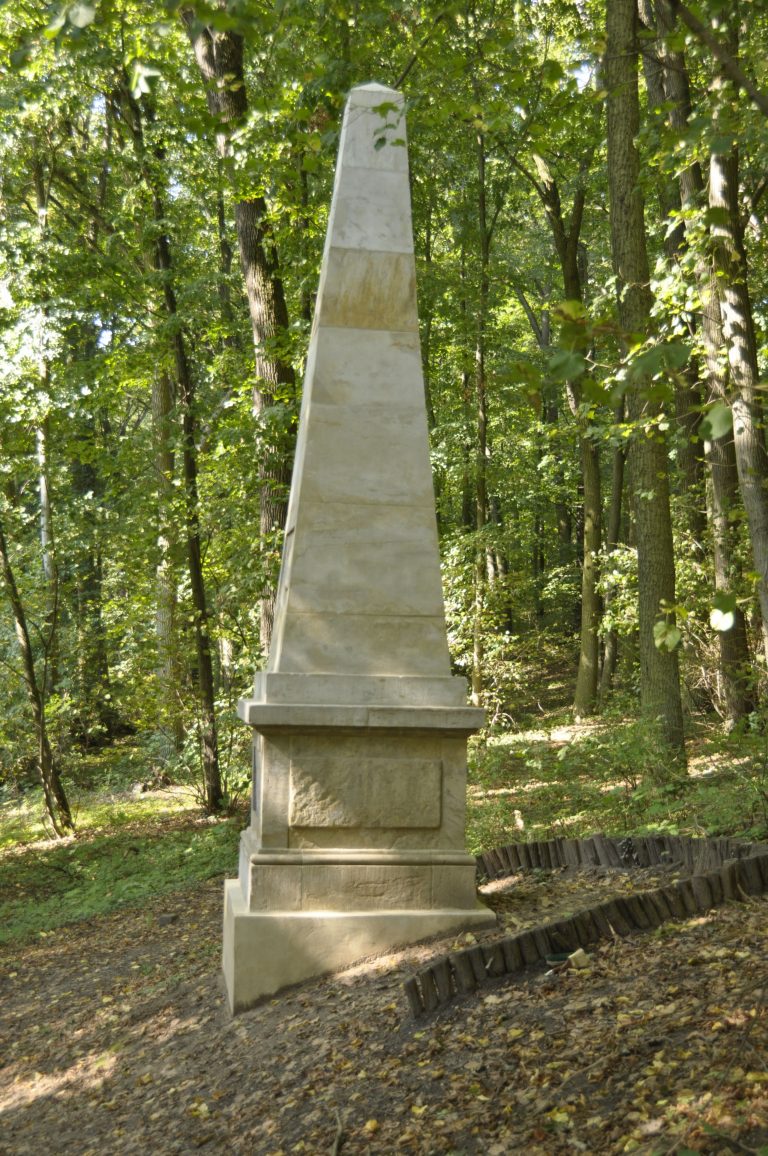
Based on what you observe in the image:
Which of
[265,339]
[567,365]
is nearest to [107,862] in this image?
[265,339]

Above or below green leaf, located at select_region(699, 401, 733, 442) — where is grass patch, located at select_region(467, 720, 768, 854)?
below

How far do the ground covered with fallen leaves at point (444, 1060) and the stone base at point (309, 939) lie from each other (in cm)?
10

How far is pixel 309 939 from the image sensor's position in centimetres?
586

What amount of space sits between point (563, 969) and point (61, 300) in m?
11.4

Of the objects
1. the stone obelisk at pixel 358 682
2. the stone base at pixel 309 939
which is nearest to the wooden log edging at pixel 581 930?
the stone base at pixel 309 939

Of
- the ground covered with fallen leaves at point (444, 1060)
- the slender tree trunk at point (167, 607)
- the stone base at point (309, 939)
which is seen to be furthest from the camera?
the slender tree trunk at point (167, 607)

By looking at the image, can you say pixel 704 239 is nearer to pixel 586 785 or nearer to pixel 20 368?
pixel 586 785

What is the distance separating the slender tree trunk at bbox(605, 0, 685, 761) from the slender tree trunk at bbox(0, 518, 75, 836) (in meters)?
8.05

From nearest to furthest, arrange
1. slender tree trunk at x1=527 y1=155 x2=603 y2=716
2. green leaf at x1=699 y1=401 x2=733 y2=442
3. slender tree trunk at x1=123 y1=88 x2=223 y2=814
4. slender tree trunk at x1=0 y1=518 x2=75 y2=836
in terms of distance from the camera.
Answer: green leaf at x1=699 y1=401 x2=733 y2=442 → slender tree trunk at x1=123 y1=88 x2=223 y2=814 → slender tree trunk at x1=0 y1=518 x2=75 y2=836 → slender tree trunk at x1=527 y1=155 x2=603 y2=716

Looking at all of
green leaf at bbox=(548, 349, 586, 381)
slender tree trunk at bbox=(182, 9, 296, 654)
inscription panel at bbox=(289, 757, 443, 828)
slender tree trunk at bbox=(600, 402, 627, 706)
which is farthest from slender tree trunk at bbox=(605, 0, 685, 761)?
green leaf at bbox=(548, 349, 586, 381)

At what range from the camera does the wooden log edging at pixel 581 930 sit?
16.1 ft

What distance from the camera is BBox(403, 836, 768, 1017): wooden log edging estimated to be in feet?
16.1

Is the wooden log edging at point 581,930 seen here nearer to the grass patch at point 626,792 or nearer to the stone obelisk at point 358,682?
the stone obelisk at point 358,682

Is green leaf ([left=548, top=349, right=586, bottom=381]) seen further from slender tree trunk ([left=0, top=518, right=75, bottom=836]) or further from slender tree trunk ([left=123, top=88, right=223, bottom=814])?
slender tree trunk ([left=0, top=518, right=75, bottom=836])
